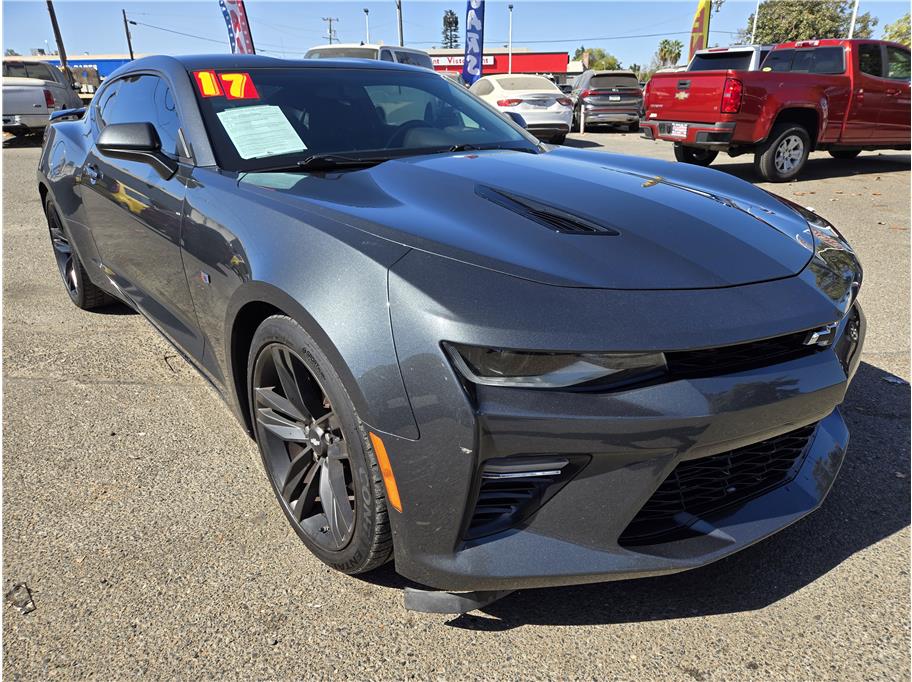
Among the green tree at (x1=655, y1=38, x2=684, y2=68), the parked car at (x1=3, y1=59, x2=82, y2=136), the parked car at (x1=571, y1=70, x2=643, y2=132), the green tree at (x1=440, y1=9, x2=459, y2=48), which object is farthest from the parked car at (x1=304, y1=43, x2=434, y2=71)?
the green tree at (x1=440, y1=9, x2=459, y2=48)

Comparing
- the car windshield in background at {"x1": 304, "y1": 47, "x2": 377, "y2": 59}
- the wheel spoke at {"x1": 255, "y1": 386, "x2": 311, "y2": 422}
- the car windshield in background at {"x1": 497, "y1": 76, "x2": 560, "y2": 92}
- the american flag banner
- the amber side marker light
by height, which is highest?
the american flag banner

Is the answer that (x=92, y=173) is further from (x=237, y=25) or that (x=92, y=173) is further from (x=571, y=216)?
(x=237, y=25)

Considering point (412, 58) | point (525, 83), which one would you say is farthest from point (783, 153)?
point (412, 58)

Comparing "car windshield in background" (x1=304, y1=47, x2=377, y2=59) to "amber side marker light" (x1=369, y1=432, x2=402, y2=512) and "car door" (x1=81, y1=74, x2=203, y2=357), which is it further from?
"amber side marker light" (x1=369, y1=432, x2=402, y2=512)

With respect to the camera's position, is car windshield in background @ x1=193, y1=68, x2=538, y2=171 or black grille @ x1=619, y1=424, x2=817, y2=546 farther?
car windshield in background @ x1=193, y1=68, x2=538, y2=171

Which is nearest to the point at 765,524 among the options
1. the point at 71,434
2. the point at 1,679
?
the point at 1,679

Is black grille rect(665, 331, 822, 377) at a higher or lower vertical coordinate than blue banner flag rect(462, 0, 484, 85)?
lower

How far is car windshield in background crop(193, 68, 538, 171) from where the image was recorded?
2455 millimetres

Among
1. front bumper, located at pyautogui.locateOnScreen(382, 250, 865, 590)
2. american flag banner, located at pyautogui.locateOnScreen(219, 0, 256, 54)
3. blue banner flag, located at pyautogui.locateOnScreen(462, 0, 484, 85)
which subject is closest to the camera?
front bumper, located at pyautogui.locateOnScreen(382, 250, 865, 590)

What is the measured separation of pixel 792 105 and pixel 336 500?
8686mm

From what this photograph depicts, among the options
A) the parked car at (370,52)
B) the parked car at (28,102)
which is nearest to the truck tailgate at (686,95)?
the parked car at (370,52)

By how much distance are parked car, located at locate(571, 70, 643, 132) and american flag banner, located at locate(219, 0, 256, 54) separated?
9271mm

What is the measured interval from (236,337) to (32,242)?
5343 millimetres

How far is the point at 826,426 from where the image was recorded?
2029mm
